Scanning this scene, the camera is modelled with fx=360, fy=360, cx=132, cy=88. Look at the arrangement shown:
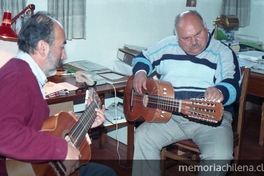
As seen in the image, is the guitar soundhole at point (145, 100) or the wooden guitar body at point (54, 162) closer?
the wooden guitar body at point (54, 162)

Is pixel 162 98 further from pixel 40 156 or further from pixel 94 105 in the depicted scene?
pixel 40 156

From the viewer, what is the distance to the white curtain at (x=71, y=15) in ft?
8.84

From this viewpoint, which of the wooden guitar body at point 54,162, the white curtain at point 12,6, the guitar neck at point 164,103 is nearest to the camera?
the wooden guitar body at point 54,162

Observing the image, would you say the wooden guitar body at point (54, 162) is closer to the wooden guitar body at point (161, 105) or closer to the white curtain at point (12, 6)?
the wooden guitar body at point (161, 105)

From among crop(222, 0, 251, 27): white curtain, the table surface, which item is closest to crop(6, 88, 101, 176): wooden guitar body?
the table surface

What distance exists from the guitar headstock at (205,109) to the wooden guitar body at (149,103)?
21 centimetres

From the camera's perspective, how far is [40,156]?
1.37 m

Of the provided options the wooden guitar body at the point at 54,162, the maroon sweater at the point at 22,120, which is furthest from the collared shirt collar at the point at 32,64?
the wooden guitar body at the point at 54,162

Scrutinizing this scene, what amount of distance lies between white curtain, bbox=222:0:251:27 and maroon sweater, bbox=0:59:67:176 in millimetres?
2951

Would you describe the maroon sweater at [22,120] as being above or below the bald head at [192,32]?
below

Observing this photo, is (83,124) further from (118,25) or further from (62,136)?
(118,25)

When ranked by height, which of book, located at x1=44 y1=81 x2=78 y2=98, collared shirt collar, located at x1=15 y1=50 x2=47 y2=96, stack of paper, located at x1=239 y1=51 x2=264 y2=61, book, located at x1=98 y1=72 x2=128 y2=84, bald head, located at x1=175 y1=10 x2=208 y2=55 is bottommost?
book, located at x1=44 y1=81 x2=78 y2=98

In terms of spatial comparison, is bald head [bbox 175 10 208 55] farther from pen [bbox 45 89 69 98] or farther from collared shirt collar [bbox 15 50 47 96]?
collared shirt collar [bbox 15 50 47 96]

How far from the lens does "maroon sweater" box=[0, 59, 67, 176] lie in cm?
130
